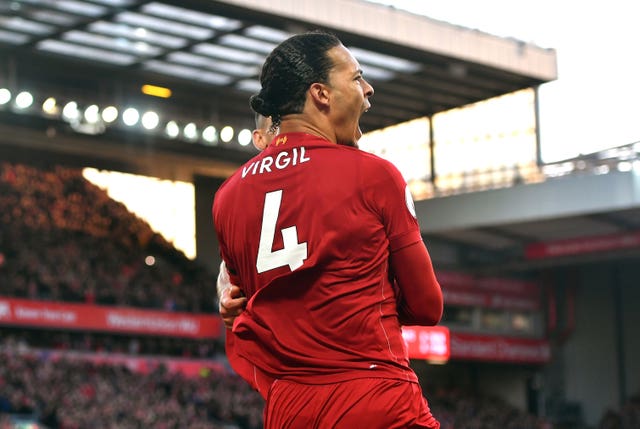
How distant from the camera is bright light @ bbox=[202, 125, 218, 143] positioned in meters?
29.4

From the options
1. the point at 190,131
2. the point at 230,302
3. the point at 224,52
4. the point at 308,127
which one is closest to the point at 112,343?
the point at 190,131

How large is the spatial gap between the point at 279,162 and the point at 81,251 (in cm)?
2837

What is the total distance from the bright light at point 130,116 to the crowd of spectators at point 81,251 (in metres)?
3.77

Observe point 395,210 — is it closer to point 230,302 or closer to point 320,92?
point 320,92

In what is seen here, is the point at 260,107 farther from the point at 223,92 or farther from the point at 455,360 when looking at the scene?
the point at 455,360

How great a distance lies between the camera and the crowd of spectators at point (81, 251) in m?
28.0

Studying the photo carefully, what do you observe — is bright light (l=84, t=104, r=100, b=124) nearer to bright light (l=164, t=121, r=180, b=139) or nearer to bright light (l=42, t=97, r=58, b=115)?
bright light (l=42, t=97, r=58, b=115)

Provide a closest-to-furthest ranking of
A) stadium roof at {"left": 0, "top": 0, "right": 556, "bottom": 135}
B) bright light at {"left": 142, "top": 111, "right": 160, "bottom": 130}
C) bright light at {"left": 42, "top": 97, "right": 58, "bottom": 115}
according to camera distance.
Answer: stadium roof at {"left": 0, "top": 0, "right": 556, "bottom": 135}
bright light at {"left": 42, "top": 97, "right": 58, "bottom": 115}
bright light at {"left": 142, "top": 111, "right": 160, "bottom": 130}

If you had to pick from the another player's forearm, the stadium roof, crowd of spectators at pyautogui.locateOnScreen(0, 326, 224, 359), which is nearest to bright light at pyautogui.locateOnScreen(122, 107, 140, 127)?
the stadium roof

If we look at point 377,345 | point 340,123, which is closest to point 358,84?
point 340,123

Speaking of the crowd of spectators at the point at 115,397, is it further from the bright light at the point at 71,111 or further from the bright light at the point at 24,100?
the bright light at the point at 71,111

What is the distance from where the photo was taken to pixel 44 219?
30828mm

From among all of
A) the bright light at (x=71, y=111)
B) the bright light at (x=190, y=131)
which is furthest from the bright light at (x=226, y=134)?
the bright light at (x=71, y=111)

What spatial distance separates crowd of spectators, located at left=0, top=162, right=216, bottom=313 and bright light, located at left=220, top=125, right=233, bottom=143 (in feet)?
14.2
